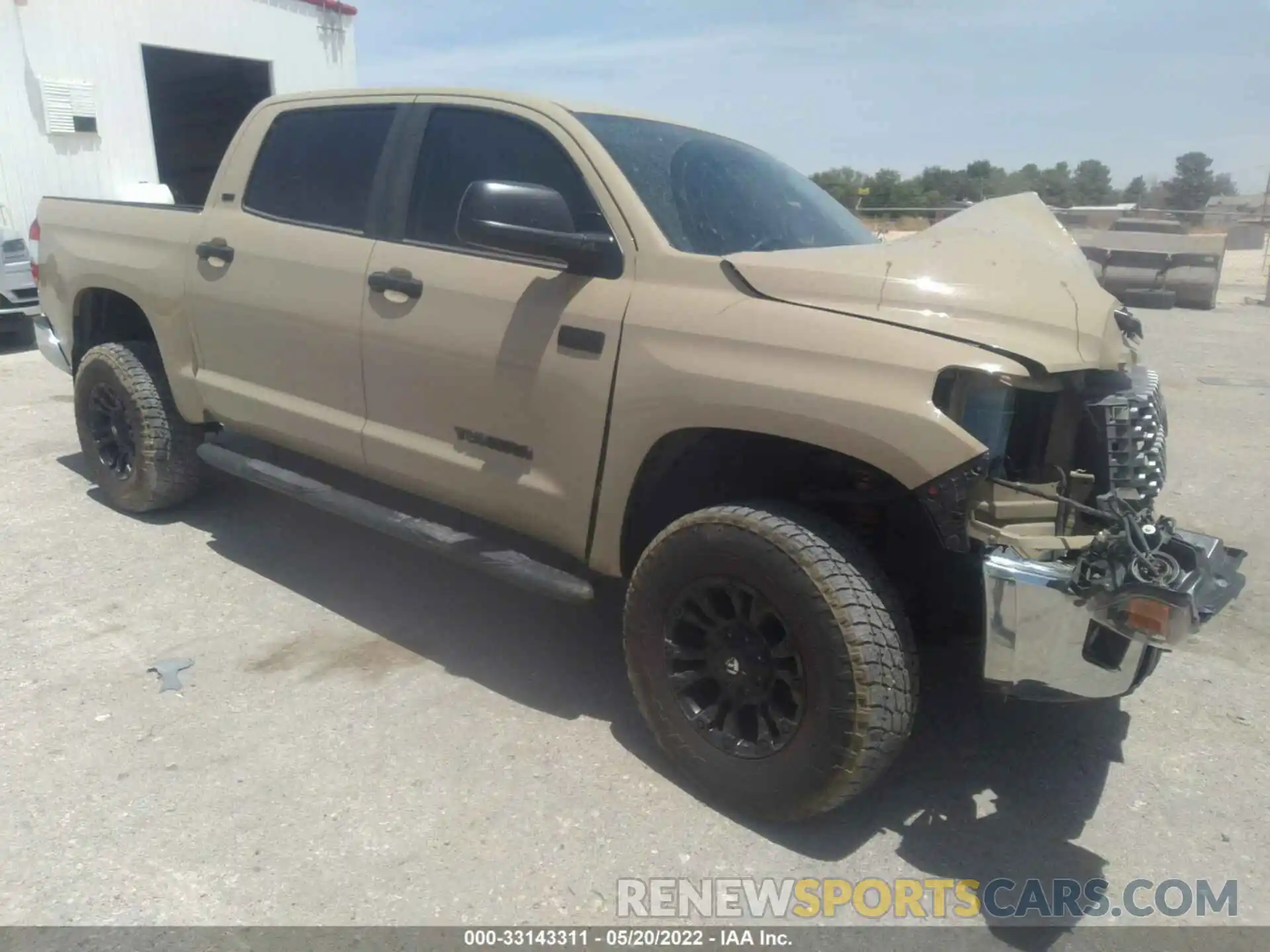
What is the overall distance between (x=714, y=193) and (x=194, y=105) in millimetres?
17740

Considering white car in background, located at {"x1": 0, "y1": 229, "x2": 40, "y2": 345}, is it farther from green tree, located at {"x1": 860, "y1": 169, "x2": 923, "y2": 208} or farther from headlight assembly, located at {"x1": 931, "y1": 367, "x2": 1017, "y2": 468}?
green tree, located at {"x1": 860, "y1": 169, "x2": 923, "y2": 208}

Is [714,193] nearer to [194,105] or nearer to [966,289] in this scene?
[966,289]

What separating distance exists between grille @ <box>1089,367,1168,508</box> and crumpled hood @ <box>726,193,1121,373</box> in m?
0.13

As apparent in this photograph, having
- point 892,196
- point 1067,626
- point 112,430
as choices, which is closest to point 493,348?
point 1067,626

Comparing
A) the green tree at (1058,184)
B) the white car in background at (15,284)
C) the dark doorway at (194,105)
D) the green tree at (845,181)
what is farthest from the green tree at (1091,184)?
the white car in background at (15,284)

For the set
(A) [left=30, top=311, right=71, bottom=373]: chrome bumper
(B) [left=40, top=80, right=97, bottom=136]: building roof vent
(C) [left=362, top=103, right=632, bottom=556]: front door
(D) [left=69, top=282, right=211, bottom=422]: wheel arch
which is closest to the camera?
(C) [left=362, top=103, right=632, bottom=556]: front door

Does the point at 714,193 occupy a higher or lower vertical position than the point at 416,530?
higher

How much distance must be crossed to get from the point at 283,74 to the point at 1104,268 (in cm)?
1326

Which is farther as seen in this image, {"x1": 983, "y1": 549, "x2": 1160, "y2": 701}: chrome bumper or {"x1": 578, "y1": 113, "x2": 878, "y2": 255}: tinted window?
{"x1": 578, "y1": 113, "x2": 878, "y2": 255}: tinted window

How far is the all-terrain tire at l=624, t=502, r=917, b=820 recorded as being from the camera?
249cm

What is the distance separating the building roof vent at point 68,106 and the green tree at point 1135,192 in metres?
42.3

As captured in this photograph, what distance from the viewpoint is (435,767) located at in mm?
2996

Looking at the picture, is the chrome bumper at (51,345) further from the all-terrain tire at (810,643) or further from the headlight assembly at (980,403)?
the headlight assembly at (980,403)

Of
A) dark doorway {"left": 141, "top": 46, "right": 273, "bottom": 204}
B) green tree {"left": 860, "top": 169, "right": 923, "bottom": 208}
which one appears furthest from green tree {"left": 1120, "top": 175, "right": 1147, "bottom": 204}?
dark doorway {"left": 141, "top": 46, "right": 273, "bottom": 204}
